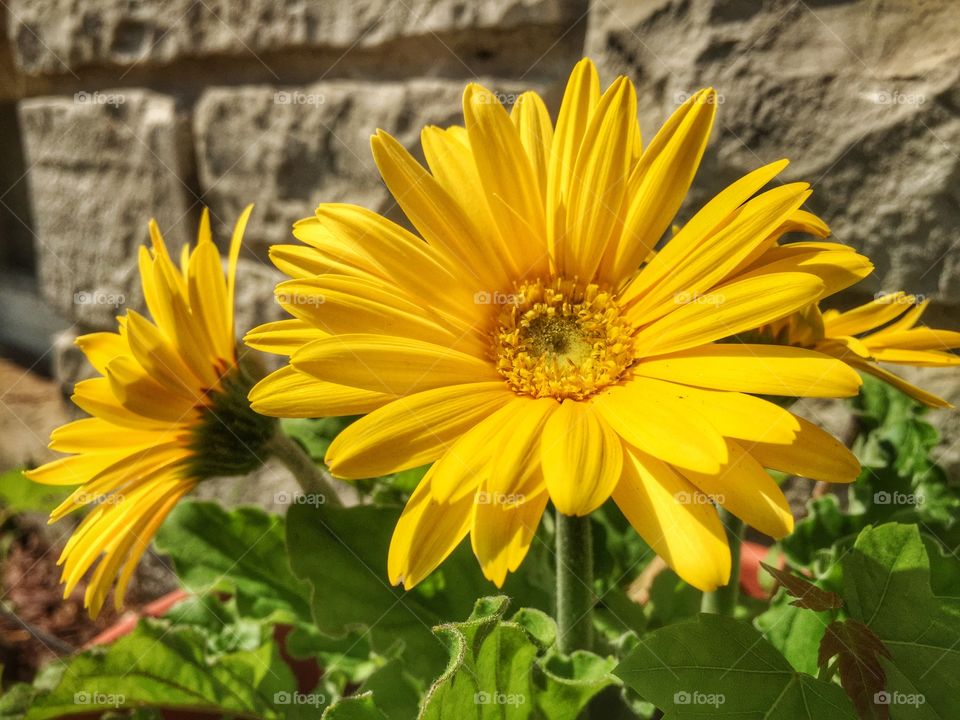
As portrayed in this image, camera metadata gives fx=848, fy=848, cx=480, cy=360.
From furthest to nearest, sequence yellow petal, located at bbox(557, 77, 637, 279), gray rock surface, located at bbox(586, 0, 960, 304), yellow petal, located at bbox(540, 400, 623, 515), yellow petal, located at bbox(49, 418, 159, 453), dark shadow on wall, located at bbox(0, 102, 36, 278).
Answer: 1. dark shadow on wall, located at bbox(0, 102, 36, 278)
2. gray rock surface, located at bbox(586, 0, 960, 304)
3. yellow petal, located at bbox(49, 418, 159, 453)
4. yellow petal, located at bbox(557, 77, 637, 279)
5. yellow petal, located at bbox(540, 400, 623, 515)

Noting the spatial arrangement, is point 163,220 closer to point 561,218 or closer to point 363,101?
point 363,101

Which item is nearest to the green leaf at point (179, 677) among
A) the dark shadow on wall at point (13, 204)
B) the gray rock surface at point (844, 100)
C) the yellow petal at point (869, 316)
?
the yellow petal at point (869, 316)

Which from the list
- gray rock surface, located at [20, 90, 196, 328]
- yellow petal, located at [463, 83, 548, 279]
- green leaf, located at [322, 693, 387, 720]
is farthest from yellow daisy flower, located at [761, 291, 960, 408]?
gray rock surface, located at [20, 90, 196, 328]

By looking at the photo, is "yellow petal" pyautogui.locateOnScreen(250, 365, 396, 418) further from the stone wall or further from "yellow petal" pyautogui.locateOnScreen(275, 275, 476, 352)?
the stone wall

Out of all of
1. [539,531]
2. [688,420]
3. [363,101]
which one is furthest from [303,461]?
[363,101]

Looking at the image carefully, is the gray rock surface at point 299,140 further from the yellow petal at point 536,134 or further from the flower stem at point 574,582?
the flower stem at point 574,582
